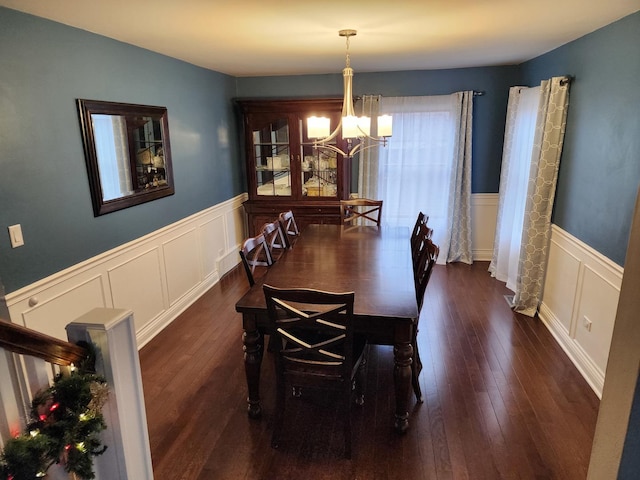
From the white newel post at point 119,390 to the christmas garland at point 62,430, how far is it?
6 centimetres

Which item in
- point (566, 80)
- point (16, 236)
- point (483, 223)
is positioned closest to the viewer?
point (16, 236)

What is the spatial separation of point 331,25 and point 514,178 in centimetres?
263

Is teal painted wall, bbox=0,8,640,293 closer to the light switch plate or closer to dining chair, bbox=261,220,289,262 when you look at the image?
the light switch plate

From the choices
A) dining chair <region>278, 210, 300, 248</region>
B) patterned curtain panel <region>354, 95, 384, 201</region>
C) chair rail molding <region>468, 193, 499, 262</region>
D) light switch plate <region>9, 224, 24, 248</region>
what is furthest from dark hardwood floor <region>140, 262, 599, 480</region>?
patterned curtain panel <region>354, 95, 384, 201</region>

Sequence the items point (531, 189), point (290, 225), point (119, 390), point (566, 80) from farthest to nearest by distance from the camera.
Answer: point (290, 225)
point (531, 189)
point (566, 80)
point (119, 390)

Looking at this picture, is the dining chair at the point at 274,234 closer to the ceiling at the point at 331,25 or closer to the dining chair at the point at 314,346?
the dining chair at the point at 314,346

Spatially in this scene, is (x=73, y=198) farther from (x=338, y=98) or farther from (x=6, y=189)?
(x=338, y=98)

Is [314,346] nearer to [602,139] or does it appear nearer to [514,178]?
[602,139]

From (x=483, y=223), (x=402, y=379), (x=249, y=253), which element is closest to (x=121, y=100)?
(x=249, y=253)

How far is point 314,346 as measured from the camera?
2002mm

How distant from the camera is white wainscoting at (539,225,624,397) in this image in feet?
8.42

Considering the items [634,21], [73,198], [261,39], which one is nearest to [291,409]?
[73,198]

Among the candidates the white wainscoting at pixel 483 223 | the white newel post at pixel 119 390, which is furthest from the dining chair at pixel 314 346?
the white wainscoting at pixel 483 223

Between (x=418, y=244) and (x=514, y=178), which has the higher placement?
(x=514, y=178)
